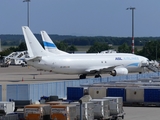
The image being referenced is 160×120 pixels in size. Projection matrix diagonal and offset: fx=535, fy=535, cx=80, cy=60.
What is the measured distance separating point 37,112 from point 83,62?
47.1m

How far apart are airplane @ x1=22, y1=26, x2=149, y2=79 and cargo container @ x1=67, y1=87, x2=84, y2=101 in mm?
23325

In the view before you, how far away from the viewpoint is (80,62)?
7956cm

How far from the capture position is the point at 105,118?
36.2m

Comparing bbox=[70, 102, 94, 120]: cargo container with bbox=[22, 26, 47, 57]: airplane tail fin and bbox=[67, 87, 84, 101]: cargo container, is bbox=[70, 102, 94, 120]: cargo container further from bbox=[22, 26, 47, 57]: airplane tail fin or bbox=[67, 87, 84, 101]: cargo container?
bbox=[22, 26, 47, 57]: airplane tail fin

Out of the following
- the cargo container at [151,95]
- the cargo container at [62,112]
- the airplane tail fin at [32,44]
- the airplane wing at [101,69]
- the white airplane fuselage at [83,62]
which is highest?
the airplane tail fin at [32,44]

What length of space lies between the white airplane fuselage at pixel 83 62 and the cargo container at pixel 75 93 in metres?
23.8

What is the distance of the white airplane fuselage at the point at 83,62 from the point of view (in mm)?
75062

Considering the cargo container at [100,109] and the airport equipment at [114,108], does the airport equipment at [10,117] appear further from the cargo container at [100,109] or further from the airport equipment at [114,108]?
the airport equipment at [114,108]

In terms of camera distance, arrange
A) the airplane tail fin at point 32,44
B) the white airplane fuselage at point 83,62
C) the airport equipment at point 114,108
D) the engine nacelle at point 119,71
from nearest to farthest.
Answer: the airport equipment at point 114,108 < the white airplane fuselage at point 83,62 < the airplane tail fin at point 32,44 < the engine nacelle at point 119,71

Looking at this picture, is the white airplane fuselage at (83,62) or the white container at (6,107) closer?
the white container at (6,107)

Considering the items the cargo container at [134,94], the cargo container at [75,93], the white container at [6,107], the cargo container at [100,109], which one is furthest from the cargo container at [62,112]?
the cargo container at [75,93]

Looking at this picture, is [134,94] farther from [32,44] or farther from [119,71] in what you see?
[119,71]

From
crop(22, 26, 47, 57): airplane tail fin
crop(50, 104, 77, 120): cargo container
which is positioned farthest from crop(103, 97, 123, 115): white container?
crop(22, 26, 47, 57): airplane tail fin

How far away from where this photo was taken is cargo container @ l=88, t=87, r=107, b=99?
164ft
